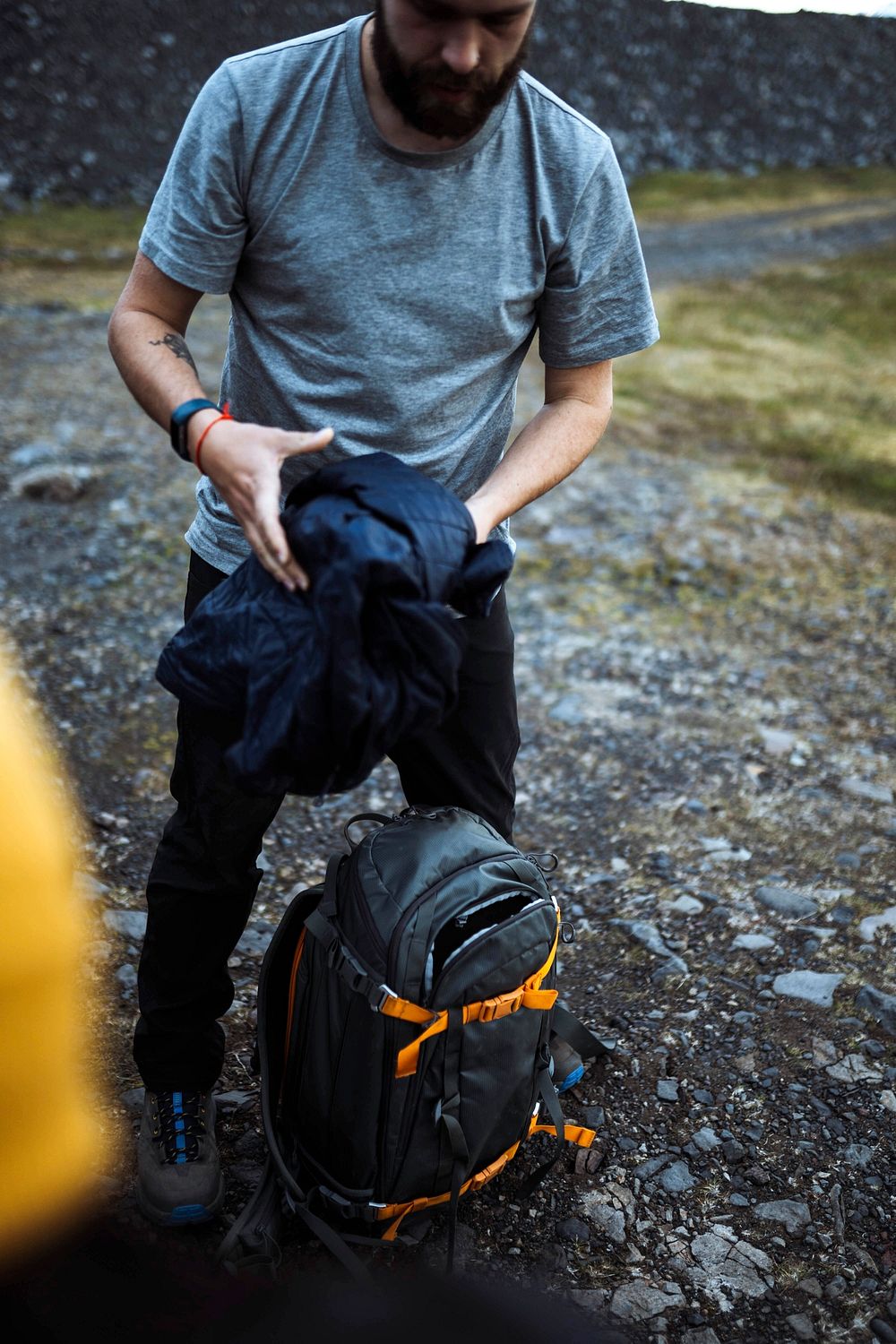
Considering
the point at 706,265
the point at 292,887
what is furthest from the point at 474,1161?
the point at 706,265

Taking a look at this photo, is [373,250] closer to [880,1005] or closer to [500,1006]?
[500,1006]

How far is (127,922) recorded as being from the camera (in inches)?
125

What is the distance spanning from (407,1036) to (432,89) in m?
1.72

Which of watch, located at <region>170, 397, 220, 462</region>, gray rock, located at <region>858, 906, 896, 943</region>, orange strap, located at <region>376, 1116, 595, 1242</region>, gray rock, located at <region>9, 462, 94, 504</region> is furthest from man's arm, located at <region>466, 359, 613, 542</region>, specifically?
gray rock, located at <region>9, 462, 94, 504</region>

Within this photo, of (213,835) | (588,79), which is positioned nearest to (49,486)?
(213,835)

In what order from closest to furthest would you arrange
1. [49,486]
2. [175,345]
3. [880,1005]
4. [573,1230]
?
1. [175,345]
2. [573,1230]
3. [880,1005]
4. [49,486]

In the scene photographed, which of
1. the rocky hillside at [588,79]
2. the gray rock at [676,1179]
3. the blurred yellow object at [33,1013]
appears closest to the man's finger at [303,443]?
the blurred yellow object at [33,1013]

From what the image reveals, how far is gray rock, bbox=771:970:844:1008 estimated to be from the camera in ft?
10.2

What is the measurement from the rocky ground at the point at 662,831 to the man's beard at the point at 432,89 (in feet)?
7.35

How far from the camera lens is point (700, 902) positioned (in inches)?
138

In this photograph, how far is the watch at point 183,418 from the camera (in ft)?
6.26

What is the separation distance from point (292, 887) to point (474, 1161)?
1396 millimetres

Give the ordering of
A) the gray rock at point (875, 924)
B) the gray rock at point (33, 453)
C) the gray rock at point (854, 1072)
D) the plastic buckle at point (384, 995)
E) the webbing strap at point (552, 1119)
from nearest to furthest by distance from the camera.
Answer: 1. the plastic buckle at point (384, 995)
2. the webbing strap at point (552, 1119)
3. the gray rock at point (854, 1072)
4. the gray rock at point (875, 924)
5. the gray rock at point (33, 453)

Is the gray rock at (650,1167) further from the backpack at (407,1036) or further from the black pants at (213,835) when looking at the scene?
the black pants at (213,835)
